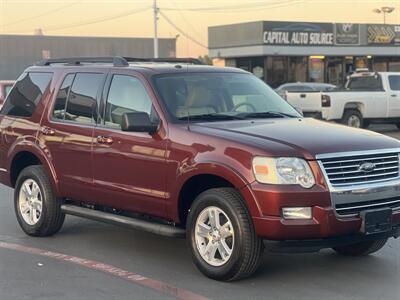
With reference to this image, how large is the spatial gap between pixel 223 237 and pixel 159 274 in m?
0.75

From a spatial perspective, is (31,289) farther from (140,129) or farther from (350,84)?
(350,84)

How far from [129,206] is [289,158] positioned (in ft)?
6.04

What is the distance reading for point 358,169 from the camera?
532 cm

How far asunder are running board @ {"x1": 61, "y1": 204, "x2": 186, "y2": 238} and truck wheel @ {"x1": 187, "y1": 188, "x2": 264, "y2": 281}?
0.21 m

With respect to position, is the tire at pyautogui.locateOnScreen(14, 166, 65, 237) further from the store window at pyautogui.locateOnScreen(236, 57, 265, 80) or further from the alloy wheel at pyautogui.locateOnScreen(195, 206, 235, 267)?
the store window at pyautogui.locateOnScreen(236, 57, 265, 80)

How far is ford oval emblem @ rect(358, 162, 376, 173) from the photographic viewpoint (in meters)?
5.32

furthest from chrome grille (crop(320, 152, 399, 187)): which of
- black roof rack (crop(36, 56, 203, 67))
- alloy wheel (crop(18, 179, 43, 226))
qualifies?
alloy wheel (crop(18, 179, 43, 226))

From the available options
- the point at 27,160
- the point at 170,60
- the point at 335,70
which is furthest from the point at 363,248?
the point at 335,70

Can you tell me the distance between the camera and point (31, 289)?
5.41 meters

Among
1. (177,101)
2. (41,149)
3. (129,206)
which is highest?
(177,101)

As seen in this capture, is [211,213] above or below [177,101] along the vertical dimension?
below

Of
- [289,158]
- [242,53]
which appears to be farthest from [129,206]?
[242,53]

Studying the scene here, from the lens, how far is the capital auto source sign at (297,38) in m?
36.2

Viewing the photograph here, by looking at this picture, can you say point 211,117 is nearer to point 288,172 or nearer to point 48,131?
point 288,172
